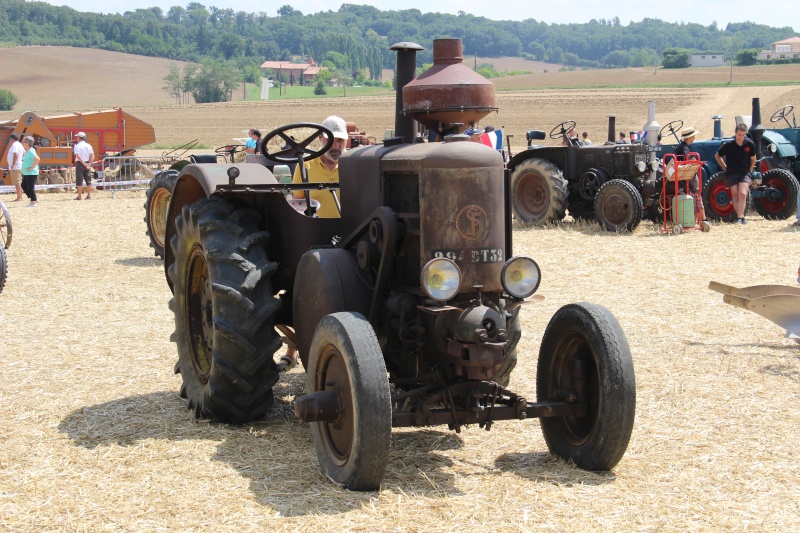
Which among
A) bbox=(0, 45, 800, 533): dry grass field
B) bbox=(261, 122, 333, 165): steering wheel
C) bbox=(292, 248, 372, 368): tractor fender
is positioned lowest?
bbox=(0, 45, 800, 533): dry grass field

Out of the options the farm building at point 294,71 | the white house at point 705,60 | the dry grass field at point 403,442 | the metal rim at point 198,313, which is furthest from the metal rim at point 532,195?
the white house at point 705,60

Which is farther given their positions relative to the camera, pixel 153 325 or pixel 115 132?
pixel 115 132

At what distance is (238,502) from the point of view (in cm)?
411

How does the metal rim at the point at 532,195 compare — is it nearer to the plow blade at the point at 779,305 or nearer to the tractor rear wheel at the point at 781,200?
the tractor rear wheel at the point at 781,200

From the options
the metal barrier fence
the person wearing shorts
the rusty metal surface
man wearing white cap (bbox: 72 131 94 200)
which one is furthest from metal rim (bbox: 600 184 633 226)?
the metal barrier fence

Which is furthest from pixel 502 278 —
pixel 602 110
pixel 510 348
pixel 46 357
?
pixel 602 110

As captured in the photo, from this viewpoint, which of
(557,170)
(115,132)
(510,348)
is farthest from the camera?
(115,132)

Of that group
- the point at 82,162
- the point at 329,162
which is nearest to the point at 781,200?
the point at 329,162

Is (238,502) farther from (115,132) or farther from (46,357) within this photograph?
(115,132)

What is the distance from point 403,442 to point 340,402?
0.89 metres

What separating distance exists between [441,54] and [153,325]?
13.2 feet

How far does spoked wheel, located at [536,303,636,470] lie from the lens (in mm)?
4277

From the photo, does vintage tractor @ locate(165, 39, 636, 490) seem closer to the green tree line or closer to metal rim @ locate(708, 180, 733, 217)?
metal rim @ locate(708, 180, 733, 217)

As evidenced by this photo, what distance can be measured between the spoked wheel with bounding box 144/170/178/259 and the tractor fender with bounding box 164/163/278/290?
4.99m
